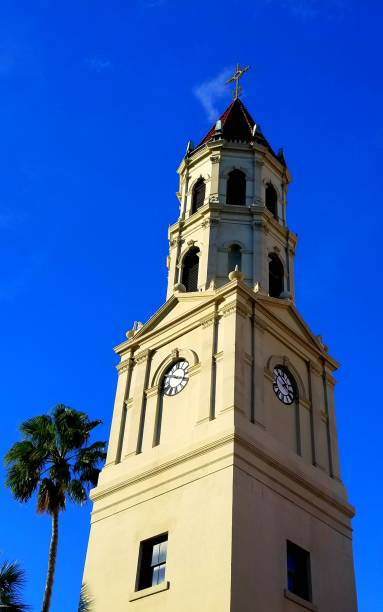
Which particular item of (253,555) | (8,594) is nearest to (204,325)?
(253,555)

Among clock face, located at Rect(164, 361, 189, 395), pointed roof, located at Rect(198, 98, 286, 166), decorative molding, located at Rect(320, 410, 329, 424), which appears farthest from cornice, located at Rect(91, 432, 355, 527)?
pointed roof, located at Rect(198, 98, 286, 166)

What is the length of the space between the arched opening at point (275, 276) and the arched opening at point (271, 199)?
9.84ft

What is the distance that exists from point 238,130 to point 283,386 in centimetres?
1504

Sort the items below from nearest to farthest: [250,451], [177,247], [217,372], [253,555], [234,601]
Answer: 1. [234,601]
2. [253,555]
3. [250,451]
4. [217,372]
5. [177,247]

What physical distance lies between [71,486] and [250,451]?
6904 mm

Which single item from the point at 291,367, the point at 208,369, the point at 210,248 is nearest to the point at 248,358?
the point at 208,369

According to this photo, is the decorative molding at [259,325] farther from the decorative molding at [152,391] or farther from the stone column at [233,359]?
the decorative molding at [152,391]

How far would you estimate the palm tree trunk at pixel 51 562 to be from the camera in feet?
A: 86.9

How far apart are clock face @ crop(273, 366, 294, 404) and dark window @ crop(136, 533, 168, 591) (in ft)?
23.0

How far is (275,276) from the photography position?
36250mm

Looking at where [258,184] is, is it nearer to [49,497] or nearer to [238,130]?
[238,130]

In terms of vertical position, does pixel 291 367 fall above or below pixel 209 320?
below

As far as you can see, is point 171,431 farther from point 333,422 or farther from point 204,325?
point 333,422

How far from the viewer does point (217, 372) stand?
97.2ft
